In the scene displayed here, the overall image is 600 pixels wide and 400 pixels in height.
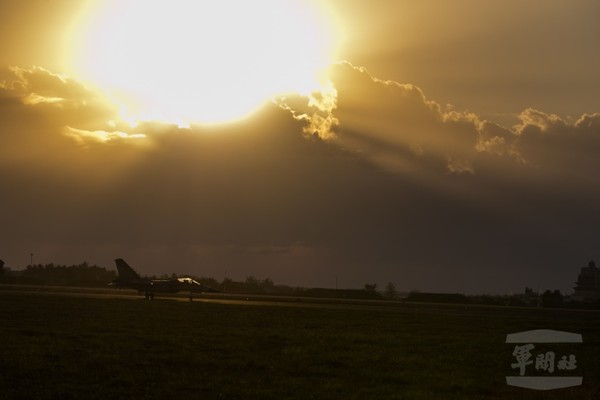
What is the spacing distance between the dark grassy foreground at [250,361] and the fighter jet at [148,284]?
37259 mm

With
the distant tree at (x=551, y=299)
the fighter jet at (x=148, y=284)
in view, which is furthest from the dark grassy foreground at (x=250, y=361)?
the distant tree at (x=551, y=299)

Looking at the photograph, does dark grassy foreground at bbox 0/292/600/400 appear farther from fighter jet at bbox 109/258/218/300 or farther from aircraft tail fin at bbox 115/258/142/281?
aircraft tail fin at bbox 115/258/142/281

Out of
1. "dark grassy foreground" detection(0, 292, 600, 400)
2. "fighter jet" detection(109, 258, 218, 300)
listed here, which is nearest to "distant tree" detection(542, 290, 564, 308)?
"fighter jet" detection(109, 258, 218, 300)

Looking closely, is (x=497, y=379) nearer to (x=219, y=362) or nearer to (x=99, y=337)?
(x=219, y=362)

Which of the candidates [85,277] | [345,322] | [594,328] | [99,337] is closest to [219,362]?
[99,337]

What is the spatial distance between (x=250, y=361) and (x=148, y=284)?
193ft

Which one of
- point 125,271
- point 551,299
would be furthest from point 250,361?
point 551,299

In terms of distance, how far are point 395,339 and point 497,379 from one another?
504 inches

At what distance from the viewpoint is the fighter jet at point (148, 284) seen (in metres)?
84.8

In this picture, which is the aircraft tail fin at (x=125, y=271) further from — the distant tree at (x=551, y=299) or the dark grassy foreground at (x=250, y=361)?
the distant tree at (x=551, y=299)

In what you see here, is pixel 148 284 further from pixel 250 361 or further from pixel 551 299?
pixel 551 299

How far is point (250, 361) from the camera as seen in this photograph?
28125 millimetres

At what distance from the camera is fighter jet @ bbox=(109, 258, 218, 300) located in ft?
278

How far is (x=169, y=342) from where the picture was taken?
33438 millimetres
